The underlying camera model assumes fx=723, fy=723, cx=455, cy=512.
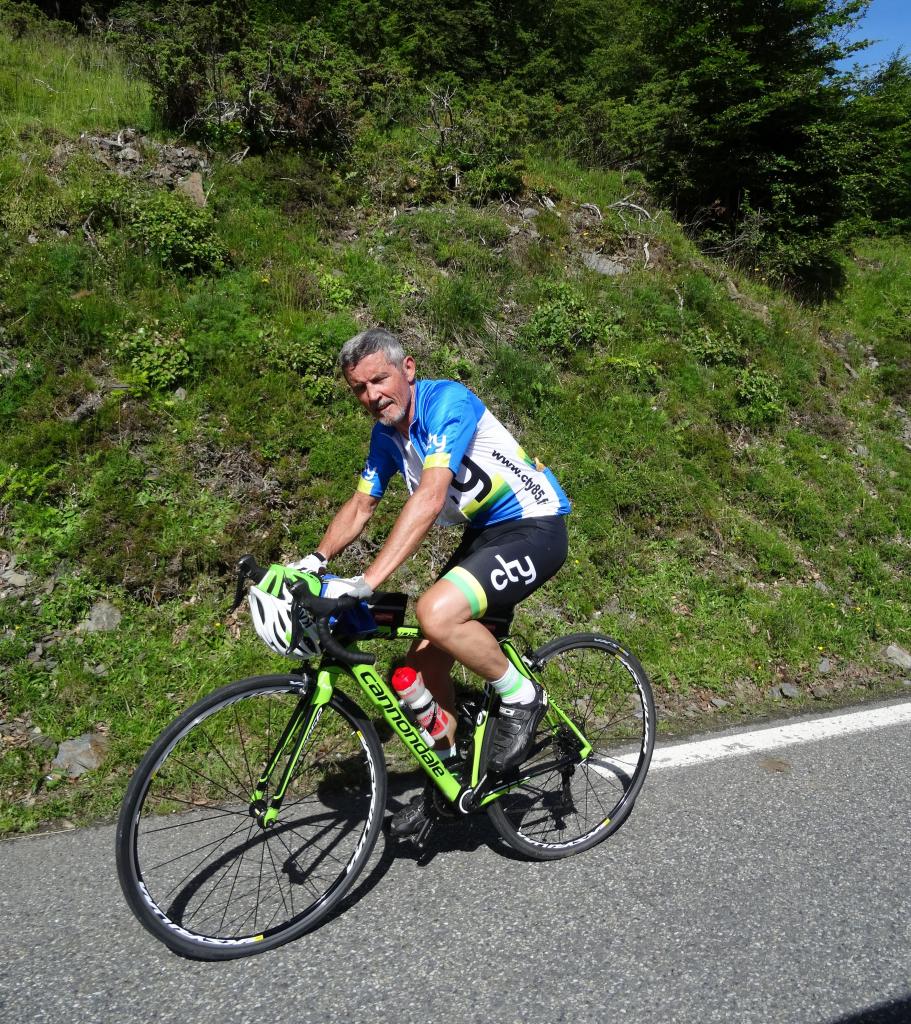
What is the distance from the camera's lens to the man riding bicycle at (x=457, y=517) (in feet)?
9.52

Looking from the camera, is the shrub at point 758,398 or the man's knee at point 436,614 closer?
the man's knee at point 436,614

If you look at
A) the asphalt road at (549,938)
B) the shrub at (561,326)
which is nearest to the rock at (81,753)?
the asphalt road at (549,938)

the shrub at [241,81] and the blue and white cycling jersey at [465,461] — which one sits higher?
Result: the shrub at [241,81]

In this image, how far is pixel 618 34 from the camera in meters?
16.3

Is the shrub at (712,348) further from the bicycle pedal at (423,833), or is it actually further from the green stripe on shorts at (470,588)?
the bicycle pedal at (423,833)

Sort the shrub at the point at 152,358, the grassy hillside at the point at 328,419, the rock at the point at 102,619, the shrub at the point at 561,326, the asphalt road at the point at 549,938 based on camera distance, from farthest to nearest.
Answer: the shrub at the point at 561,326
the shrub at the point at 152,358
the grassy hillside at the point at 328,419
the rock at the point at 102,619
the asphalt road at the point at 549,938

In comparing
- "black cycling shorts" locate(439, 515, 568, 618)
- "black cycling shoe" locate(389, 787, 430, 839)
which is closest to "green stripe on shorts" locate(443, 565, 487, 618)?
"black cycling shorts" locate(439, 515, 568, 618)

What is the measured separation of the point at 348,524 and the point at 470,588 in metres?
0.69

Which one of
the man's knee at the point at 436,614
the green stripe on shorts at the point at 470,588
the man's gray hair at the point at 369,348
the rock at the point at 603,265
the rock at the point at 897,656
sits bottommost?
the rock at the point at 897,656

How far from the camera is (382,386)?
3023 mm

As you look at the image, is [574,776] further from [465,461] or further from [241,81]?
[241,81]

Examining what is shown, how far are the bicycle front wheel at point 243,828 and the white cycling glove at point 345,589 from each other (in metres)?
0.43

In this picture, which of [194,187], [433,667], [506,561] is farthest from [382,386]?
[194,187]

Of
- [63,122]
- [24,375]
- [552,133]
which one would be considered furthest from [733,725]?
[552,133]
